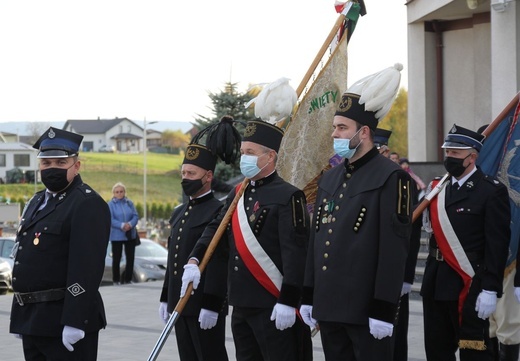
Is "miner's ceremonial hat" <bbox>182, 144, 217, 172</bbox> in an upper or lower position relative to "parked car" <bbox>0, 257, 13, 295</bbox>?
upper

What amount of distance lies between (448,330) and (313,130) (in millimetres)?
1748

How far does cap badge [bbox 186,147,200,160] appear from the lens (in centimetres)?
759

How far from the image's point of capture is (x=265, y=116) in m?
7.27

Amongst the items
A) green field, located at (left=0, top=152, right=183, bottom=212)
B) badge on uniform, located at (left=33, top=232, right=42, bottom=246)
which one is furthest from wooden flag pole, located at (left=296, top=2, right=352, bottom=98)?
green field, located at (left=0, top=152, right=183, bottom=212)

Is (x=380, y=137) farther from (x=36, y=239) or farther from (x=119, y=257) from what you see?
(x=119, y=257)

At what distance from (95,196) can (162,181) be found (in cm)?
9742

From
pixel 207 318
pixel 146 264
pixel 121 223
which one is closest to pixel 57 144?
pixel 207 318

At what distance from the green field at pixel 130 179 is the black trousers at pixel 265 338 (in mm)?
80050

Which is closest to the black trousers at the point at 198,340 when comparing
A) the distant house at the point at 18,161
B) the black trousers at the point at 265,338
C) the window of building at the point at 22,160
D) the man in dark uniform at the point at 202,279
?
the man in dark uniform at the point at 202,279

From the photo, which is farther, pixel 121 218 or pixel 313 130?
pixel 121 218

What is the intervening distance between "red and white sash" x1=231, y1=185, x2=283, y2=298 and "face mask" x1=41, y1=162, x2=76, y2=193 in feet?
3.86

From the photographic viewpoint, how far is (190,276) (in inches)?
271

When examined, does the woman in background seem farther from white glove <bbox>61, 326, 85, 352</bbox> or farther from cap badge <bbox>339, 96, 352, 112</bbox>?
cap badge <bbox>339, 96, 352, 112</bbox>

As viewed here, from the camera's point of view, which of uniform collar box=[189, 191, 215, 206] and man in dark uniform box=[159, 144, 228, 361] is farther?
uniform collar box=[189, 191, 215, 206]
